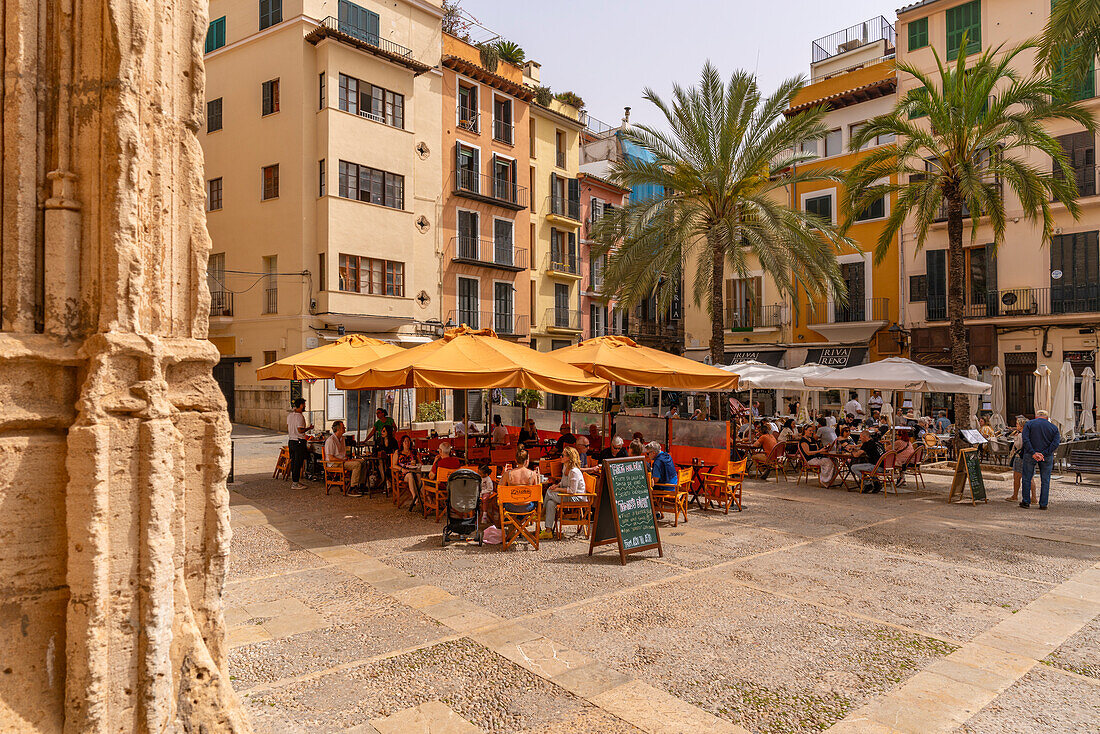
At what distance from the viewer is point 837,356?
1147 inches

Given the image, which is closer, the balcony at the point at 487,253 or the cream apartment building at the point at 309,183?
the cream apartment building at the point at 309,183

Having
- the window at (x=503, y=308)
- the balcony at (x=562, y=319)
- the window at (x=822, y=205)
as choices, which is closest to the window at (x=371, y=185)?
the window at (x=503, y=308)

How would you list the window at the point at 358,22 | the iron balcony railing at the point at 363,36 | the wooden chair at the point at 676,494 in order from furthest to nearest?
the window at the point at 358,22 → the iron balcony railing at the point at 363,36 → the wooden chair at the point at 676,494

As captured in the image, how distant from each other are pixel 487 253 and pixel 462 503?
2396 cm

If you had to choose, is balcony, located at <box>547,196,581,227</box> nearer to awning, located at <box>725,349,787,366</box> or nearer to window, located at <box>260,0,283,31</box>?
awning, located at <box>725,349,787,366</box>

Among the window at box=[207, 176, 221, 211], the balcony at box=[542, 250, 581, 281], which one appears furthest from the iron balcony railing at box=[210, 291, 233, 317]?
the balcony at box=[542, 250, 581, 281]

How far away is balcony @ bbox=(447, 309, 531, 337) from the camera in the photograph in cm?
2969

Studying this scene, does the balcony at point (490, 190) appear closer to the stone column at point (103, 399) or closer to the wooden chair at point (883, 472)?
the wooden chair at point (883, 472)

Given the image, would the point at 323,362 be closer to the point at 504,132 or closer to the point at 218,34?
the point at 218,34

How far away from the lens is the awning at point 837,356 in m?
28.6

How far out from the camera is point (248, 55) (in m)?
25.6

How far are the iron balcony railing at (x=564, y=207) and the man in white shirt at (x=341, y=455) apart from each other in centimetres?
2490

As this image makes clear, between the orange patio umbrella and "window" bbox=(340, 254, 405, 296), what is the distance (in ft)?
38.3

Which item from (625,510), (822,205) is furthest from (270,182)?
(822,205)
